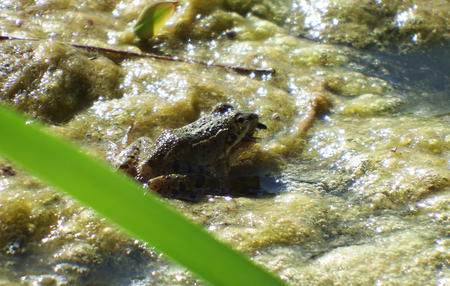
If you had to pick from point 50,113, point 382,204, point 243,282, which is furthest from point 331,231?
point 243,282

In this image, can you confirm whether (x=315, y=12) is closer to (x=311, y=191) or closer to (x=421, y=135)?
(x=421, y=135)

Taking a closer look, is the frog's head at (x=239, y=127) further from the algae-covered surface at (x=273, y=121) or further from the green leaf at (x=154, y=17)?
the green leaf at (x=154, y=17)

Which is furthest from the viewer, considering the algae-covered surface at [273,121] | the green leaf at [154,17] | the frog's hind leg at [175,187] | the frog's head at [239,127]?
the green leaf at [154,17]

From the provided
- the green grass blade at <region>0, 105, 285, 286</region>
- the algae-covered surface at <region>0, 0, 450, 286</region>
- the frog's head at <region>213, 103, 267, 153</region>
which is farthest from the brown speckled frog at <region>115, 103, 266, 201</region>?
the green grass blade at <region>0, 105, 285, 286</region>

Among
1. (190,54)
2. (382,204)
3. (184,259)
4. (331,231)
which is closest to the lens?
(184,259)

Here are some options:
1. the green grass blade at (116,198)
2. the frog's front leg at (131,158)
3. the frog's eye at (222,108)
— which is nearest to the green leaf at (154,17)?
the frog's eye at (222,108)

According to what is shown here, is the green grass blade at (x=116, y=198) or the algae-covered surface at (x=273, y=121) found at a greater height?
the green grass blade at (x=116, y=198)
